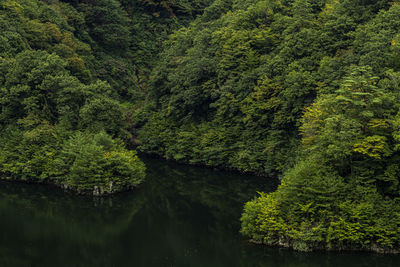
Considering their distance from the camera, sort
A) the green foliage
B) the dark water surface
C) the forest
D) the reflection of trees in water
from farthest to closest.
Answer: the green foliage < the forest < the reflection of trees in water < the dark water surface

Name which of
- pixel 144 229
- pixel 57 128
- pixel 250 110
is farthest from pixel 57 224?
pixel 250 110

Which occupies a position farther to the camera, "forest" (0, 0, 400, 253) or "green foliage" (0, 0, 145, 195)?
"green foliage" (0, 0, 145, 195)

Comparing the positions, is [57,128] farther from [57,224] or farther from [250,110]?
A: [250,110]

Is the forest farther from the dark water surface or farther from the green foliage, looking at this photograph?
the dark water surface

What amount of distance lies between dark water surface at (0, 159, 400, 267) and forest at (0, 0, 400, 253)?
1.47 m

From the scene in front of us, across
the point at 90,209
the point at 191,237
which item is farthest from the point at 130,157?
the point at 191,237

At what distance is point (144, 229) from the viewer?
33031 mm

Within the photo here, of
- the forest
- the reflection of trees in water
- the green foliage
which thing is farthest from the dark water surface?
the green foliage

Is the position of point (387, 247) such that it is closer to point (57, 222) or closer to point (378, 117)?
point (378, 117)

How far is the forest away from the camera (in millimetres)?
27922

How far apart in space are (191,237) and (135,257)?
5165 millimetres

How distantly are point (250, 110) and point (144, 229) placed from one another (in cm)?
2313

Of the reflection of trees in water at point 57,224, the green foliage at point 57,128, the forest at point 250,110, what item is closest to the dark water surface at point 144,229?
the reflection of trees in water at point 57,224

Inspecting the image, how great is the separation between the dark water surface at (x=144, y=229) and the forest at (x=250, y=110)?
1.47 meters
